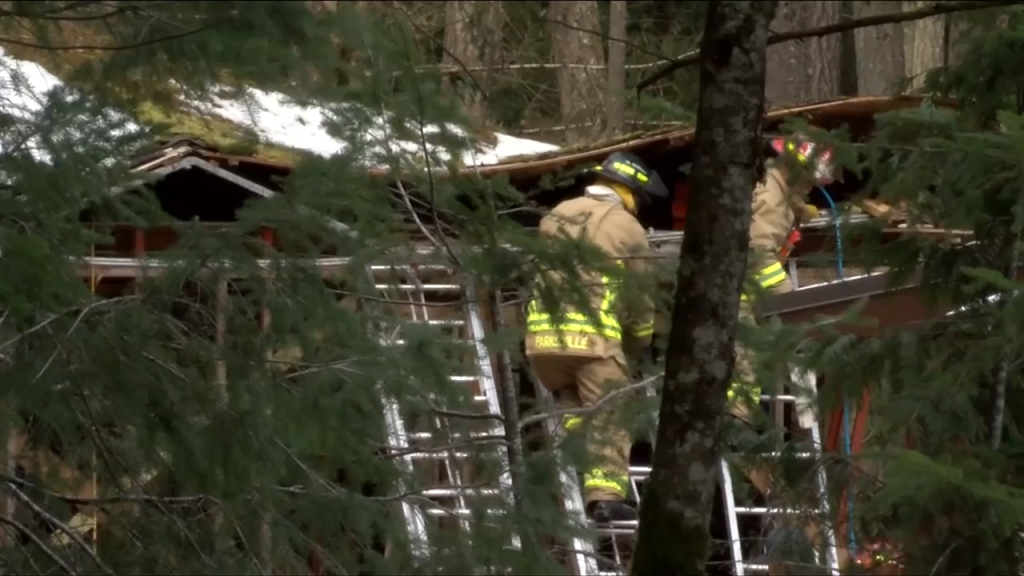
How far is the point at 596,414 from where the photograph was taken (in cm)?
542

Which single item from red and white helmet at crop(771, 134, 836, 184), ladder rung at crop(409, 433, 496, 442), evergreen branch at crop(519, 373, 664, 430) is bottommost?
ladder rung at crop(409, 433, 496, 442)

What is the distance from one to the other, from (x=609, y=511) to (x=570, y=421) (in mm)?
1352

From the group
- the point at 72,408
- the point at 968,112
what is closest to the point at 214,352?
the point at 72,408

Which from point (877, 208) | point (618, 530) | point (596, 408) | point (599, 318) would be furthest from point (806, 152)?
point (618, 530)

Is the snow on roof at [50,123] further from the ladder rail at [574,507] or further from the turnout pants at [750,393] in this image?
the turnout pants at [750,393]

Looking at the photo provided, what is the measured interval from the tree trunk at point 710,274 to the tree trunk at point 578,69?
11.8 meters

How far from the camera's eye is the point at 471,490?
4996 mm

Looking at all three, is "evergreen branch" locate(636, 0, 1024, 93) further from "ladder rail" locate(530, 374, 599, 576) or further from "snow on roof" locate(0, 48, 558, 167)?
"ladder rail" locate(530, 374, 599, 576)

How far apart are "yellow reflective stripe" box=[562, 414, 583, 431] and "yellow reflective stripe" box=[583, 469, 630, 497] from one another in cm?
19

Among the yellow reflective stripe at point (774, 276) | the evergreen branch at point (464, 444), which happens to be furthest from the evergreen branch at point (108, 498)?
the yellow reflective stripe at point (774, 276)

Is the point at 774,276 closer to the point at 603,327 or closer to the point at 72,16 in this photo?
the point at 603,327

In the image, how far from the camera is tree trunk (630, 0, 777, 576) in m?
3.43

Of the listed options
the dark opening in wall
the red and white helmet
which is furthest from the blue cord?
the dark opening in wall

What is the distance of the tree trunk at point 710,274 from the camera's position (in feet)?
11.3
